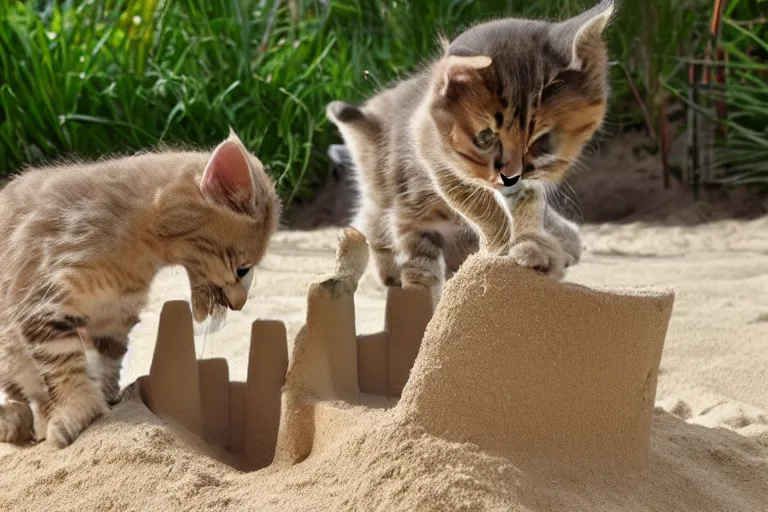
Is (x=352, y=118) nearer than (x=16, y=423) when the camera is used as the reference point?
No

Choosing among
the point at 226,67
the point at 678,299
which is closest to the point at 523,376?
the point at 678,299

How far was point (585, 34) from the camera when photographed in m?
2.04

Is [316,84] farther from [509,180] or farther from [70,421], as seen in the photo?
[70,421]

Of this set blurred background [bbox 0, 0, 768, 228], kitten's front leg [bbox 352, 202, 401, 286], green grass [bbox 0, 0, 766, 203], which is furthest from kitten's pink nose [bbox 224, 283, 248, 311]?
blurred background [bbox 0, 0, 768, 228]

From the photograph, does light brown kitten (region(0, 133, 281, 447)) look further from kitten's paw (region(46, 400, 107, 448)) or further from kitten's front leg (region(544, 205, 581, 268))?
kitten's front leg (region(544, 205, 581, 268))

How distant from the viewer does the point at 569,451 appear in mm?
1479

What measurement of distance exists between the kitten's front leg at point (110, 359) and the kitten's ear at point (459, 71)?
3.34 ft

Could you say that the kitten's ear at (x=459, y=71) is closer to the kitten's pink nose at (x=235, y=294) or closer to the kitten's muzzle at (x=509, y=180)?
the kitten's muzzle at (x=509, y=180)

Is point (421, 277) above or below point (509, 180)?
below

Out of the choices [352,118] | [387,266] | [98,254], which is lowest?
[387,266]

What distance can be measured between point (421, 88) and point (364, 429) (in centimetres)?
147

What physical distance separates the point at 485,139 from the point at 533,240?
0.39m

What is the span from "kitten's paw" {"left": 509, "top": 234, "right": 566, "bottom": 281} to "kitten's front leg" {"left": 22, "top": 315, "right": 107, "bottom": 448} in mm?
982

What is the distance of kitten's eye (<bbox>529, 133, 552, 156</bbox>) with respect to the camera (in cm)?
206
